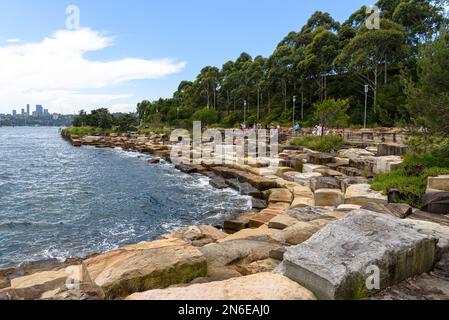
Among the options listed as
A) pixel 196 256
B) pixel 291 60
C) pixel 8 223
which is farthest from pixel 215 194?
pixel 291 60

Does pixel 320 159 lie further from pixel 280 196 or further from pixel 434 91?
pixel 434 91

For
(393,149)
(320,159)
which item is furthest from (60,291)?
(320,159)

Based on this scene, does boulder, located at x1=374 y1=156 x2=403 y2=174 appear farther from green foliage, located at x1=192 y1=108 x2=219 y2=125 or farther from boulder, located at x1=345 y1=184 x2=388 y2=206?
green foliage, located at x1=192 y1=108 x2=219 y2=125

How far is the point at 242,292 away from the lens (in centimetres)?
298

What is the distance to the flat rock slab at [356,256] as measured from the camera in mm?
2965

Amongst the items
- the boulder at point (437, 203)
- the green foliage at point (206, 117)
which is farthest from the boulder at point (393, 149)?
the green foliage at point (206, 117)

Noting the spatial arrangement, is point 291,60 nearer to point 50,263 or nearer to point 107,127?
point 107,127

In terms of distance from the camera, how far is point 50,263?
732 centimetres

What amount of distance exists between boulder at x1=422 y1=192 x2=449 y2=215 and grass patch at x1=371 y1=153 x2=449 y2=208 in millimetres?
594

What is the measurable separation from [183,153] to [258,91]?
36.9 m

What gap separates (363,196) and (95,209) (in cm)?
1000

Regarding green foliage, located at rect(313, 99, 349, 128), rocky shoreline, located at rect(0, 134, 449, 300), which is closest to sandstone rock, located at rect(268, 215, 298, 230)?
rocky shoreline, located at rect(0, 134, 449, 300)

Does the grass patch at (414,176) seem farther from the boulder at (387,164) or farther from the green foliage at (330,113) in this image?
the green foliage at (330,113)

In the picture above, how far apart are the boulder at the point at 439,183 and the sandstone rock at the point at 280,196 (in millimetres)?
4634
